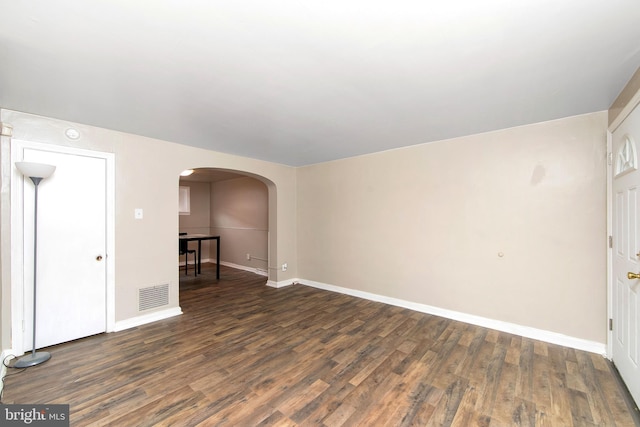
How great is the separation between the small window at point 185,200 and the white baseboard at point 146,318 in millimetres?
4516

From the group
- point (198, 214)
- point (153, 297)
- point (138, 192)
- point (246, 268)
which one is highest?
point (138, 192)

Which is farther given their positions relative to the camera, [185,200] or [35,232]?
[185,200]

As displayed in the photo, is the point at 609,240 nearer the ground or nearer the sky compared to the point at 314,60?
nearer the ground

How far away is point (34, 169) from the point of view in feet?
7.88

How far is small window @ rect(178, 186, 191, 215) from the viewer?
24.6ft

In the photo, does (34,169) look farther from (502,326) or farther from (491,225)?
(502,326)

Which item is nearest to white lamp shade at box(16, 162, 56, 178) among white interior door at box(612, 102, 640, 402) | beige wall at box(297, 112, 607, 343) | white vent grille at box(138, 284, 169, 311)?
white vent grille at box(138, 284, 169, 311)

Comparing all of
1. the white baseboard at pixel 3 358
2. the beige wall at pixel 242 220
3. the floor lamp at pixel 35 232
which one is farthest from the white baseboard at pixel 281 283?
the white baseboard at pixel 3 358

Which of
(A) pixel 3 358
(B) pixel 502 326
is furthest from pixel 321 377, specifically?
(A) pixel 3 358

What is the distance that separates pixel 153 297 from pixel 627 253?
499cm

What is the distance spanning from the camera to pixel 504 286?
10.4ft

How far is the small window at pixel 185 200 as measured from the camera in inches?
295

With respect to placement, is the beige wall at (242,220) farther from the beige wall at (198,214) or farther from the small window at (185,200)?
the small window at (185,200)

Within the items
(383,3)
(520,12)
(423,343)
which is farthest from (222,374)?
(520,12)
